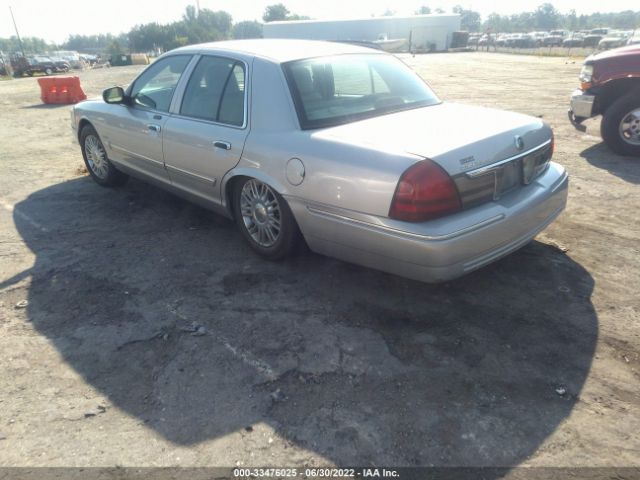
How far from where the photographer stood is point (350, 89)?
3932 mm

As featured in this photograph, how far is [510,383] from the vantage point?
2674 mm

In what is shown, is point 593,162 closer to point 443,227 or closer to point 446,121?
point 446,121

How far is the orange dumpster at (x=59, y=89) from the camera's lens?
14625mm

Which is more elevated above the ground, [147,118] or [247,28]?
[247,28]

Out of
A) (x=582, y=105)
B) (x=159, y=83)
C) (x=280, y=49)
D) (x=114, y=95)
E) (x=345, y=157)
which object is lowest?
(x=582, y=105)

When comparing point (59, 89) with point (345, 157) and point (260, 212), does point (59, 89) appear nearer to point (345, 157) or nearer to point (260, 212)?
point (260, 212)

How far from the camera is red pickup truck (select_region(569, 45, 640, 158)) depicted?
6430 millimetres

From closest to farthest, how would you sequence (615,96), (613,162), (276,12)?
(613,162) < (615,96) < (276,12)

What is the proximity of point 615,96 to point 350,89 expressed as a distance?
187 inches

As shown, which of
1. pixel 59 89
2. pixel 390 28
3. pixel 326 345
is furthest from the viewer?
pixel 390 28

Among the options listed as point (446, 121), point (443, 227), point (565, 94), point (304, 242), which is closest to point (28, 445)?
point (304, 242)

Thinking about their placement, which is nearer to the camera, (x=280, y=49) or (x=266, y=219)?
(x=266, y=219)

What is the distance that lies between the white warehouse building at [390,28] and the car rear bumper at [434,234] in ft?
207

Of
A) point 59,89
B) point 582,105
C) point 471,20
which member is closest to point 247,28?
point 471,20
